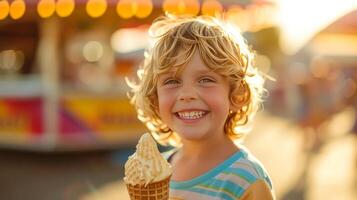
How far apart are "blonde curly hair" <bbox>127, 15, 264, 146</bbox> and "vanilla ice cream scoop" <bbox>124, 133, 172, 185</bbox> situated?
0.25 m

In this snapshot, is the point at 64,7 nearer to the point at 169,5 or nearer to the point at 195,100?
the point at 169,5

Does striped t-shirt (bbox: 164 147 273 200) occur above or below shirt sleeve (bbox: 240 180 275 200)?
above

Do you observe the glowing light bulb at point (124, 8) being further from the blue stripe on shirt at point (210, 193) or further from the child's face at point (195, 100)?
A: the blue stripe on shirt at point (210, 193)

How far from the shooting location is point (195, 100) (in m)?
1.78

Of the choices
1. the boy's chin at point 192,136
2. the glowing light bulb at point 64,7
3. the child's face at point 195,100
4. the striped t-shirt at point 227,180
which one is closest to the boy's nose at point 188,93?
the child's face at point 195,100

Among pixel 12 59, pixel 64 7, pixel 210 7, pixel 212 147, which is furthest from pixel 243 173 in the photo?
pixel 12 59

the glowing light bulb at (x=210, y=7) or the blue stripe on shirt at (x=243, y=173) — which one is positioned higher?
the glowing light bulb at (x=210, y=7)

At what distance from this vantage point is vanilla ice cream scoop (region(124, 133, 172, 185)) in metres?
1.67

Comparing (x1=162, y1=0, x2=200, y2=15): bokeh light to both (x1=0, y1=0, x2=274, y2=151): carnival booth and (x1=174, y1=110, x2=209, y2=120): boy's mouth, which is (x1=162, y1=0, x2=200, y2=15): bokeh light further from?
(x1=174, y1=110, x2=209, y2=120): boy's mouth

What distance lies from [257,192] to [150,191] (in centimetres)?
31

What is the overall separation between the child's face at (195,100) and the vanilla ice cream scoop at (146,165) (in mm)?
158

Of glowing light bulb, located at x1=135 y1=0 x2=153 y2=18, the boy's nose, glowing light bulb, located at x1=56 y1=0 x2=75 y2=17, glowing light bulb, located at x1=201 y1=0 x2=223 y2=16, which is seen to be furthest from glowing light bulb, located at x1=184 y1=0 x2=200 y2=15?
the boy's nose

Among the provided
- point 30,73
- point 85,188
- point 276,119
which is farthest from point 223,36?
point 276,119

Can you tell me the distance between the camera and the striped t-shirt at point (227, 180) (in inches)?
68.8
